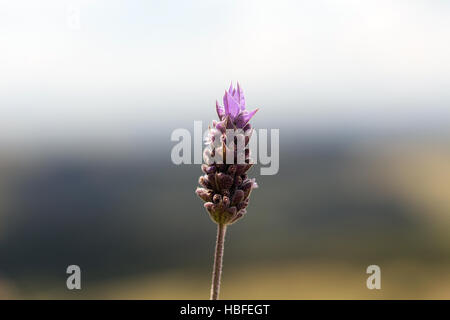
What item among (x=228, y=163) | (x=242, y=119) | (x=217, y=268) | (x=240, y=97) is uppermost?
(x=240, y=97)

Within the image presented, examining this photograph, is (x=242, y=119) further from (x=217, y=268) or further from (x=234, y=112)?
(x=217, y=268)

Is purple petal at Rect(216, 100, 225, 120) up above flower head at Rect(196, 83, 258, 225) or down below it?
above

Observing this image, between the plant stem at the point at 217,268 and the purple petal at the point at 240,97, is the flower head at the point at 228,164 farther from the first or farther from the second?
the plant stem at the point at 217,268

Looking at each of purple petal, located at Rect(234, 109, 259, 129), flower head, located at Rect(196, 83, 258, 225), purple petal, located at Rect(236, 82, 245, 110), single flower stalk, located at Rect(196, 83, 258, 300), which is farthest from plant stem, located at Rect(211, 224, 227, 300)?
purple petal, located at Rect(236, 82, 245, 110)

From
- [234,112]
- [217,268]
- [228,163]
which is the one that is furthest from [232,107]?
[217,268]

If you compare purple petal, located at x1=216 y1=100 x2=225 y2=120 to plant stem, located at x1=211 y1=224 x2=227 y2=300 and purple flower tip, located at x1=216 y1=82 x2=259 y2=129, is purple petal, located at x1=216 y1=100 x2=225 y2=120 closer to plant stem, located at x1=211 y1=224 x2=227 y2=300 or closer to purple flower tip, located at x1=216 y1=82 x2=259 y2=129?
purple flower tip, located at x1=216 y1=82 x2=259 y2=129
